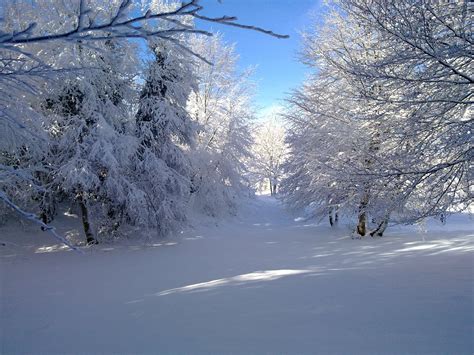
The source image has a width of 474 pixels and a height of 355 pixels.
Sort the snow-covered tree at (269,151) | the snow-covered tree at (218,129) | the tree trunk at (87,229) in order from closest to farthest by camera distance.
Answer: the tree trunk at (87,229)
the snow-covered tree at (218,129)
the snow-covered tree at (269,151)

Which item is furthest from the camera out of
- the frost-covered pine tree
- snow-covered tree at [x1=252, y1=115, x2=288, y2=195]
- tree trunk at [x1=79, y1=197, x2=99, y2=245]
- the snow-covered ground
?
snow-covered tree at [x1=252, y1=115, x2=288, y2=195]

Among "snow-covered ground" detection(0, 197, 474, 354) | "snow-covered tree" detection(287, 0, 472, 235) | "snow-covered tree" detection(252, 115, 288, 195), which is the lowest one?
"snow-covered ground" detection(0, 197, 474, 354)

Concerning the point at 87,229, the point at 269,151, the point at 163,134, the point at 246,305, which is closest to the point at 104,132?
the point at 163,134

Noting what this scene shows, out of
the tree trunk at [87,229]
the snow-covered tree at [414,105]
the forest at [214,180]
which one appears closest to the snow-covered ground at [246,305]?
the forest at [214,180]

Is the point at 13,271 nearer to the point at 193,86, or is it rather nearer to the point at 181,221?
the point at 181,221

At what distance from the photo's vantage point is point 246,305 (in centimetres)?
393

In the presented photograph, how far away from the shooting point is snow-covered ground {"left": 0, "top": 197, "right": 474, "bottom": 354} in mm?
2938

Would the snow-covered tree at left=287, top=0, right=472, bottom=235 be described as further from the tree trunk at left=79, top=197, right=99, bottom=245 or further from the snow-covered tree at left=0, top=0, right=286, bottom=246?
the tree trunk at left=79, top=197, right=99, bottom=245

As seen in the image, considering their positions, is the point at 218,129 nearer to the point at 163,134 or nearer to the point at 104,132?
the point at 163,134

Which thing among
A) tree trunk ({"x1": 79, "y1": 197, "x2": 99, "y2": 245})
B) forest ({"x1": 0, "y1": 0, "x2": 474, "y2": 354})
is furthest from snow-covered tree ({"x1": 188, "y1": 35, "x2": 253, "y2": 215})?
tree trunk ({"x1": 79, "y1": 197, "x2": 99, "y2": 245})

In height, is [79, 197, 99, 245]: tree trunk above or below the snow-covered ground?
above

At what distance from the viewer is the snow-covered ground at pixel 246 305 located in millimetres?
2938

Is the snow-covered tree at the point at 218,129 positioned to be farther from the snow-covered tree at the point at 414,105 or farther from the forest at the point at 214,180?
the snow-covered tree at the point at 414,105

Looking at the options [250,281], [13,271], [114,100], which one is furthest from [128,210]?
[250,281]
